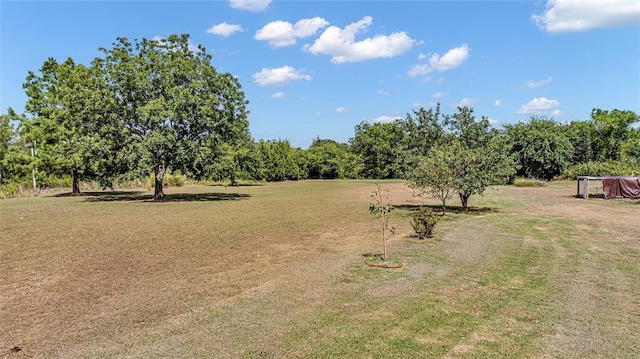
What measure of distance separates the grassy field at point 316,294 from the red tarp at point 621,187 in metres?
19.8

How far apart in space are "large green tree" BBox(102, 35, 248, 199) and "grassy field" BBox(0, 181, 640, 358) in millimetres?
12939

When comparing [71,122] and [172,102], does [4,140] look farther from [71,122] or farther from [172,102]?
[172,102]

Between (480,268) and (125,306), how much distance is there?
766cm

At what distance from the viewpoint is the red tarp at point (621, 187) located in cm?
3094

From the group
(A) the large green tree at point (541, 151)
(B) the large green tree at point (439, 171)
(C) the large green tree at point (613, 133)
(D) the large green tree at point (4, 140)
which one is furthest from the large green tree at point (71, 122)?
(C) the large green tree at point (613, 133)

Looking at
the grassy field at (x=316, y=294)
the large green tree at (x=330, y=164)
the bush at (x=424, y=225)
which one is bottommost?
the grassy field at (x=316, y=294)

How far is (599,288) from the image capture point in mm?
7934

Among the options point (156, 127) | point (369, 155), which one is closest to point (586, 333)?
point (156, 127)

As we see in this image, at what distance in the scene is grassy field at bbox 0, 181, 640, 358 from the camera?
17.7ft

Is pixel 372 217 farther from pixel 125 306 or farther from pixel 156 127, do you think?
pixel 156 127

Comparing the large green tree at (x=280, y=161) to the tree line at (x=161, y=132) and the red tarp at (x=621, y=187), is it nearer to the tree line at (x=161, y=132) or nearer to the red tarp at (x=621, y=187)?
the tree line at (x=161, y=132)

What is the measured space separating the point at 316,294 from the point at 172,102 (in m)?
23.2

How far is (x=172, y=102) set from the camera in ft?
89.0

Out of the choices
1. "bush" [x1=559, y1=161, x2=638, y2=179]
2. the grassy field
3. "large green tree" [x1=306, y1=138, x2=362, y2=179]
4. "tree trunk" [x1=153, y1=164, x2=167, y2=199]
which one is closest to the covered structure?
the grassy field
